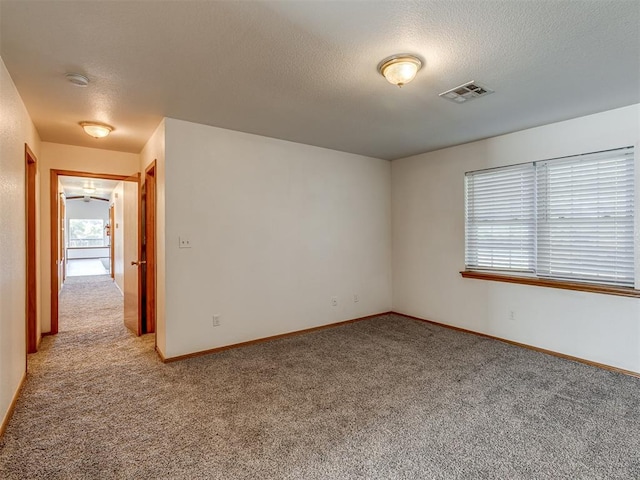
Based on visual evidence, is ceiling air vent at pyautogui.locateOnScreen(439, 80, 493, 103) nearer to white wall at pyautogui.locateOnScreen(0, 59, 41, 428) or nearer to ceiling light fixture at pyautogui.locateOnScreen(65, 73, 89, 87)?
ceiling light fixture at pyautogui.locateOnScreen(65, 73, 89, 87)

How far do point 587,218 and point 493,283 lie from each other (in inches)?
46.9

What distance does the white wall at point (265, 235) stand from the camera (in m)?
3.44

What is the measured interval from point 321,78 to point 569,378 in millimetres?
3339

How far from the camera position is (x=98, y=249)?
1407 cm

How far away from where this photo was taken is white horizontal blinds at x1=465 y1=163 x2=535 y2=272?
377 cm

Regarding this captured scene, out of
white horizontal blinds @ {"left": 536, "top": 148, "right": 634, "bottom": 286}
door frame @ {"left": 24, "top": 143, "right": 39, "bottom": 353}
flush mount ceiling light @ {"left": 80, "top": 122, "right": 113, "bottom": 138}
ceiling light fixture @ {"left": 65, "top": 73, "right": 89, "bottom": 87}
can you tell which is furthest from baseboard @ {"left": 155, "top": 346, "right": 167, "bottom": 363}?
white horizontal blinds @ {"left": 536, "top": 148, "right": 634, "bottom": 286}

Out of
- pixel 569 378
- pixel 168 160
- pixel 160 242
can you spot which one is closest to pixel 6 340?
pixel 160 242

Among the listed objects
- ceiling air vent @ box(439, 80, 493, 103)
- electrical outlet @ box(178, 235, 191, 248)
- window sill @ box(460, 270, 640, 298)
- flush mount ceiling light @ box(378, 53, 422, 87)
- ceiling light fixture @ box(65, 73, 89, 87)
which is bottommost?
window sill @ box(460, 270, 640, 298)

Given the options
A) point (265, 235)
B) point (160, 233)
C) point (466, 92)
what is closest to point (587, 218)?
point (466, 92)

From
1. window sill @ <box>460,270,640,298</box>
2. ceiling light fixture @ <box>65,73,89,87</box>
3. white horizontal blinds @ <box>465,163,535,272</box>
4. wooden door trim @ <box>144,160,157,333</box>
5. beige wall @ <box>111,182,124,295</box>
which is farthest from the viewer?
beige wall @ <box>111,182,124,295</box>

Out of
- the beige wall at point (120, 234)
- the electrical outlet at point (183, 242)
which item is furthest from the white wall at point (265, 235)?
the beige wall at point (120, 234)

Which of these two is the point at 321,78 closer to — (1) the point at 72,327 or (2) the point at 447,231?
(2) the point at 447,231

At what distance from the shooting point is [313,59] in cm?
221

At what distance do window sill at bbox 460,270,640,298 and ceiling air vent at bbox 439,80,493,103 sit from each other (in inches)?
84.4
